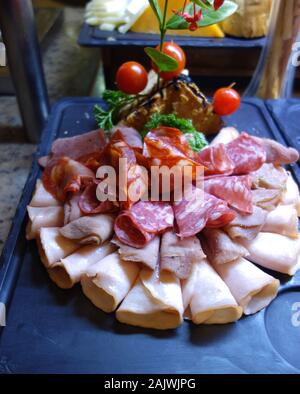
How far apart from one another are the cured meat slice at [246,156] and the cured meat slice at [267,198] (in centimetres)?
10

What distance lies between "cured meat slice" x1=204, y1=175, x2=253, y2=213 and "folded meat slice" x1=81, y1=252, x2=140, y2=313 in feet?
1.09

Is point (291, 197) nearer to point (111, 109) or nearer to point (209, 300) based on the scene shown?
point (209, 300)

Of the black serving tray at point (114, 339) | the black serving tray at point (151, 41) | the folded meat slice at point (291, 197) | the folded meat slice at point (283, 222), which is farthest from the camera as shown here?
the black serving tray at point (151, 41)

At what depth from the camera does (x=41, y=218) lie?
3.65ft

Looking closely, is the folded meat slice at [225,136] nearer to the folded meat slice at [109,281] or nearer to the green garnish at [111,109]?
the green garnish at [111,109]

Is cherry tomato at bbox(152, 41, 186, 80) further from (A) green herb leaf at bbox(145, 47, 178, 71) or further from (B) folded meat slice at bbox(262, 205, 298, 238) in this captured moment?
(B) folded meat slice at bbox(262, 205, 298, 238)

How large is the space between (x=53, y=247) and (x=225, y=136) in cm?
78

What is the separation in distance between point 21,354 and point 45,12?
2579 millimetres

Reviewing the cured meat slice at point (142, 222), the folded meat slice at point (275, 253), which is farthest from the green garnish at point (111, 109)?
the folded meat slice at point (275, 253)

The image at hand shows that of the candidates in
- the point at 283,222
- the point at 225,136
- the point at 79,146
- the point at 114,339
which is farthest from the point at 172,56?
the point at 114,339

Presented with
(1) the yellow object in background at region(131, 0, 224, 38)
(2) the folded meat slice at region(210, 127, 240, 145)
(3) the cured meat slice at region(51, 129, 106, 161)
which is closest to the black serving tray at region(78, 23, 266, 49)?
(1) the yellow object in background at region(131, 0, 224, 38)

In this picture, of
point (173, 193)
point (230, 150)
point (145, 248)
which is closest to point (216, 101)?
point (230, 150)

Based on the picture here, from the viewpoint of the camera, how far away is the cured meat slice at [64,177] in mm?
1151

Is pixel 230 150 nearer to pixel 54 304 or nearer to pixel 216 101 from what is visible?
pixel 216 101
